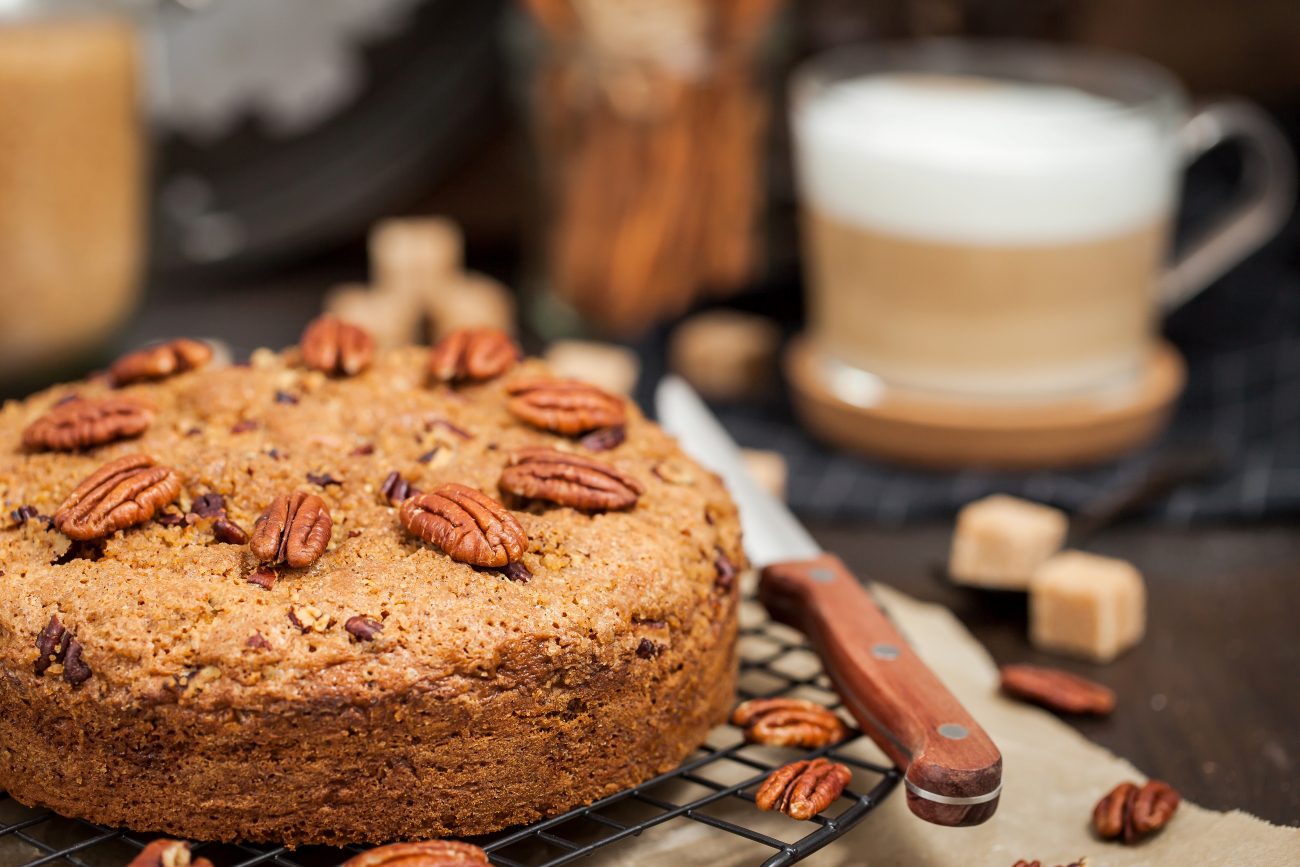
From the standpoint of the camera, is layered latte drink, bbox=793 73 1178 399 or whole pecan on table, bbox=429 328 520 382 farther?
layered latte drink, bbox=793 73 1178 399

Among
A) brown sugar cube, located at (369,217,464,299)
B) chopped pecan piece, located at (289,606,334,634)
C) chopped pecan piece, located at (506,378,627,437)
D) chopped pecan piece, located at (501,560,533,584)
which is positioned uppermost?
brown sugar cube, located at (369,217,464,299)

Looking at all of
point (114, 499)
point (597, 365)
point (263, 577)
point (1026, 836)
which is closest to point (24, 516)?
point (114, 499)

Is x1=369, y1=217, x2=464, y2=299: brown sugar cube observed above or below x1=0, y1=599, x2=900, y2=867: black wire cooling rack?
above

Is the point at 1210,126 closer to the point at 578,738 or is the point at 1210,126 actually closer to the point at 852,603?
the point at 852,603

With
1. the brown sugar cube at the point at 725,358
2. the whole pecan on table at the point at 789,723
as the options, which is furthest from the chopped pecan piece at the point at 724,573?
the brown sugar cube at the point at 725,358

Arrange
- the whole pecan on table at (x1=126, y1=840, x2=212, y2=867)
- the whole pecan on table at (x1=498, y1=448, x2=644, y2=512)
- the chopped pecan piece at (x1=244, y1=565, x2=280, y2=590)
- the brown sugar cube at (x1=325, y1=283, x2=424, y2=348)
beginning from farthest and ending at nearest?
the brown sugar cube at (x1=325, y1=283, x2=424, y2=348) < the whole pecan on table at (x1=498, y1=448, x2=644, y2=512) < the chopped pecan piece at (x1=244, y1=565, x2=280, y2=590) < the whole pecan on table at (x1=126, y1=840, x2=212, y2=867)

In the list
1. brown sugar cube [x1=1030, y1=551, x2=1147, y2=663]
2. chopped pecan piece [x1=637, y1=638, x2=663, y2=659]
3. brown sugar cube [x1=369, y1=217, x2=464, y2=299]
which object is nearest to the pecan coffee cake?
chopped pecan piece [x1=637, y1=638, x2=663, y2=659]

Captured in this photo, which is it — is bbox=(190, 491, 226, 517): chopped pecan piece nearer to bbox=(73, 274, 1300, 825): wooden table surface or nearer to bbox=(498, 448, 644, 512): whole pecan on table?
bbox=(498, 448, 644, 512): whole pecan on table
